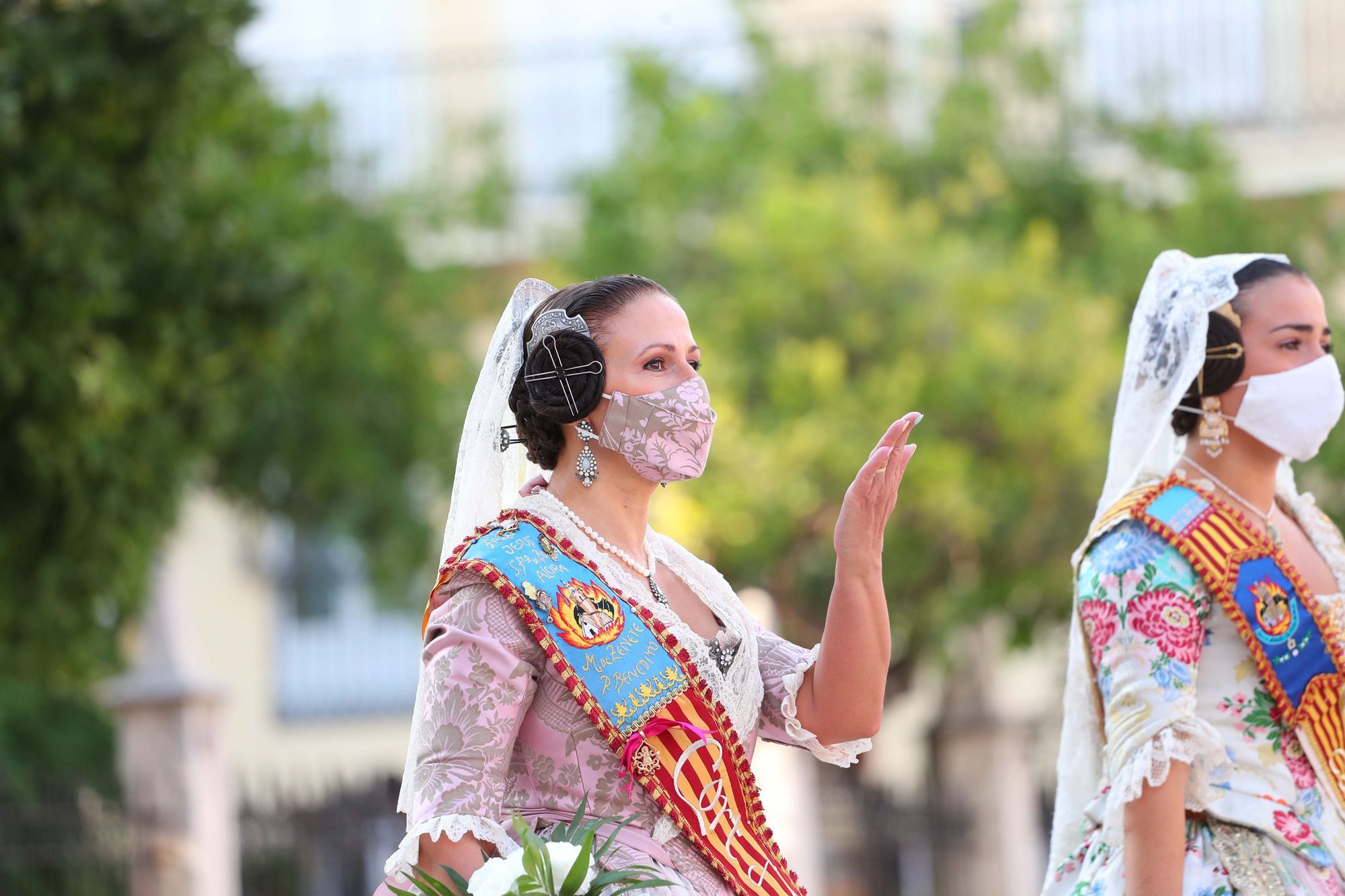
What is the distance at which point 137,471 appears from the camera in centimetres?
768

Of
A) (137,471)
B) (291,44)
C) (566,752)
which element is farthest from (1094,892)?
(291,44)

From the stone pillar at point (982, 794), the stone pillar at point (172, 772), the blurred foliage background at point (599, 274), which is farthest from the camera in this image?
the stone pillar at point (982, 794)

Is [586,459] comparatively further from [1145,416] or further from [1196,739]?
[1145,416]

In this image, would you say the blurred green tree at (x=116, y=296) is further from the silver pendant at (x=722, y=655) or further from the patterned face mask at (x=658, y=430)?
the silver pendant at (x=722, y=655)

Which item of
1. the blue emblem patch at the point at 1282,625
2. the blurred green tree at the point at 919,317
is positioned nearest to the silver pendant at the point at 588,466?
the blue emblem patch at the point at 1282,625

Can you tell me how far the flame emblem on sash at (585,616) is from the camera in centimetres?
298

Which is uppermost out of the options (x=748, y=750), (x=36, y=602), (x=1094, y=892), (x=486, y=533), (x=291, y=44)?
(x=291, y=44)

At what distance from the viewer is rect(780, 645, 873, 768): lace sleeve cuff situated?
3254 millimetres

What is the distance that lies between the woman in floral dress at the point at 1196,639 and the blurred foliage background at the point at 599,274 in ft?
13.3

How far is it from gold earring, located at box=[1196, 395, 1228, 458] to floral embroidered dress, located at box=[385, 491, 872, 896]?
3.93 feet

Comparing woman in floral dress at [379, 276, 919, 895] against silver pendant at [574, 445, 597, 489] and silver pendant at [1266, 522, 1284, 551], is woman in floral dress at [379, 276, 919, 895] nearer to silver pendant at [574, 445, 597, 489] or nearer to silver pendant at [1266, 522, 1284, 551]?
silver pendant at [574, 445, 597, 489]

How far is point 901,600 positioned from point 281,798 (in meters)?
3.67

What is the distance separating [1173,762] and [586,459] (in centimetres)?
120

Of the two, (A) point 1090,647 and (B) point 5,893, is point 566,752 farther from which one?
(B) point 5,893
